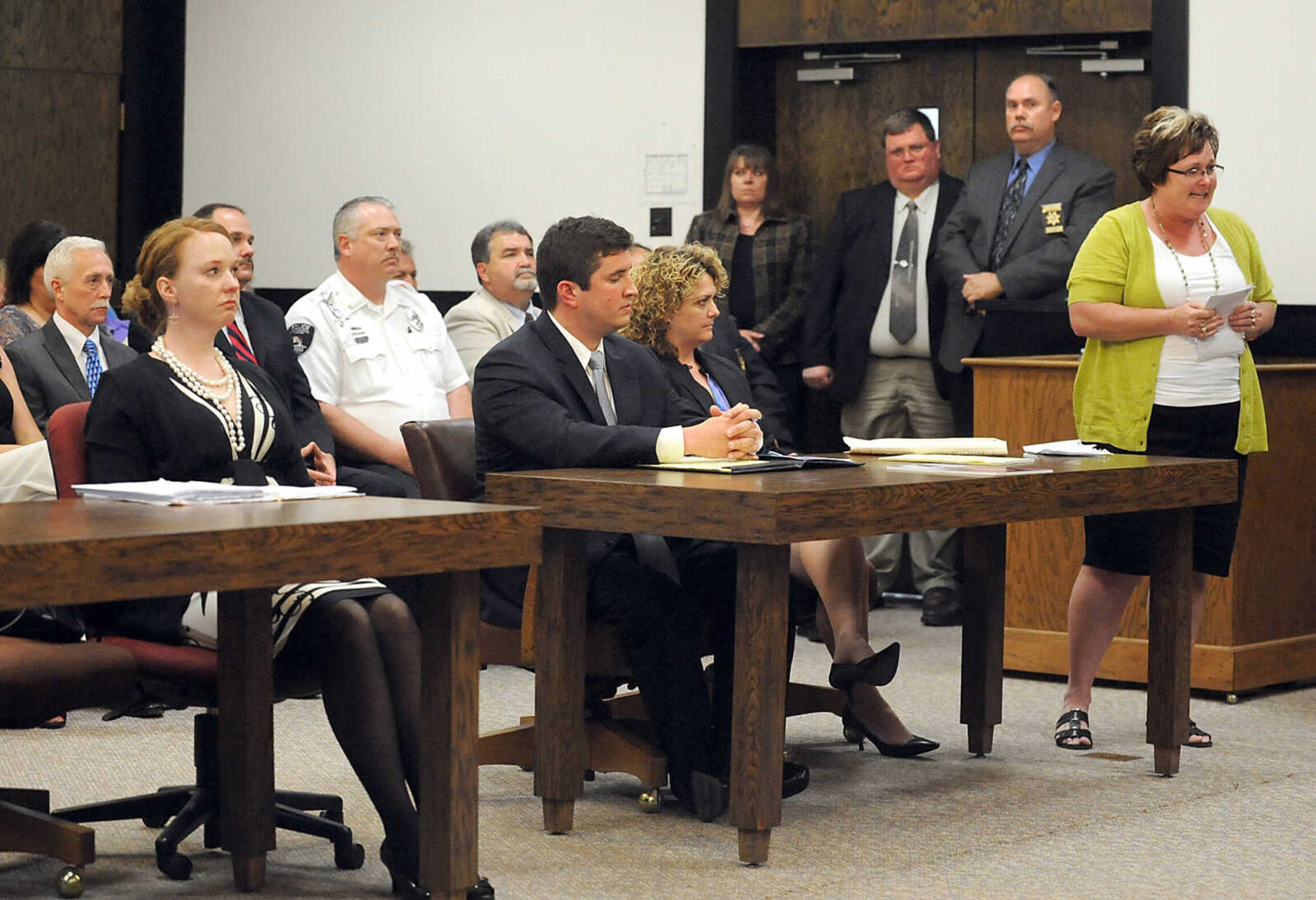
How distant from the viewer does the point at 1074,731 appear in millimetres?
4172

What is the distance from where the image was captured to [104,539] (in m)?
2.21

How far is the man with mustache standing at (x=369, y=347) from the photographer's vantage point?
16.8ft

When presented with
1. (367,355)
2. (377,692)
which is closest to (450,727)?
(377,692)

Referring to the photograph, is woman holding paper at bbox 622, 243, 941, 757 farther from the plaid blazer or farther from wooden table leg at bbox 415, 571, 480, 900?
the plaid blazer

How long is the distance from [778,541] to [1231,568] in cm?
227

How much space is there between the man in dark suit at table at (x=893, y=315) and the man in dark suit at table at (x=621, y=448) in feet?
8.44

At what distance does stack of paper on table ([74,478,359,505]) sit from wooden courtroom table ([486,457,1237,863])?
1.75 ft

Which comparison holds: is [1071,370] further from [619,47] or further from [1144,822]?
[619,47]

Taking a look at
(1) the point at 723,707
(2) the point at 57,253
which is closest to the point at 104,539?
(1) the point at 723,707

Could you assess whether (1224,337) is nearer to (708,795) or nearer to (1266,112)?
(708,795)

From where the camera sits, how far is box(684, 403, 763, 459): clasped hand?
345 cm

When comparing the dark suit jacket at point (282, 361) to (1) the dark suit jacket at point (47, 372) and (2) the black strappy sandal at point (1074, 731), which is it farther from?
(2) the black strappy sandal at point (1074, 731)

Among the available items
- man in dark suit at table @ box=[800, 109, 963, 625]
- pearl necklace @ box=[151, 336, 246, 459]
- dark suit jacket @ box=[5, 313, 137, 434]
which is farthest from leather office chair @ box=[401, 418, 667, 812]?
man in dark suit at table @ box=[800, 109, 963, 625]

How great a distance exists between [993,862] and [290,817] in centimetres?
120
